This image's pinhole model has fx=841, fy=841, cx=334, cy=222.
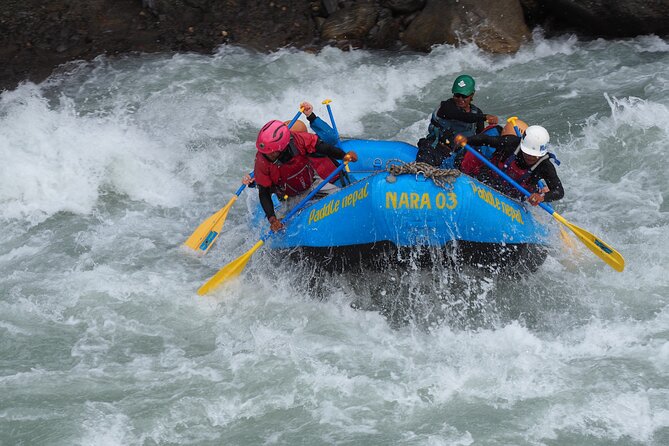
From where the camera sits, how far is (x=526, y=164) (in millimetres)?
6914

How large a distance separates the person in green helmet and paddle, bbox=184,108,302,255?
140cm

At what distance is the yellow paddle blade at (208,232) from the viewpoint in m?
8.09

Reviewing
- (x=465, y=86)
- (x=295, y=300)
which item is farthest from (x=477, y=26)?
(x=295, y=300)

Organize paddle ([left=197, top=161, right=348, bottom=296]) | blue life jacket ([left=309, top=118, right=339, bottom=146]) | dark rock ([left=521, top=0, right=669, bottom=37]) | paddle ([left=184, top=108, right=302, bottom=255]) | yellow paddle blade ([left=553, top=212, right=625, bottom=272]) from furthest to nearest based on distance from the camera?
dark rock ([left=521, top=0, right=669, bottom=37])
paddle ([left=184, top=108, right=302, bottom=255])
blue life jacket ([left=309, top=118, right=339, bottom=146])
paddle ([left=197, top=161, right=348, bottom=296])
yellow paddle blade ([left=553, top=212, right=625, bottom=272])

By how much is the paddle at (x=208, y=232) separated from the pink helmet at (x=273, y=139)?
1.29 meters

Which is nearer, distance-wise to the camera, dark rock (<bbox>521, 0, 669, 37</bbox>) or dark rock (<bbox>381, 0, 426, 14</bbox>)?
dark rock (<bbox>521, 0, 669, 37</bbox>)

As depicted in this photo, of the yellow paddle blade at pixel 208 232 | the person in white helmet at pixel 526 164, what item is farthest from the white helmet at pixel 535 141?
the yellow paddle blade at pixel 208 232

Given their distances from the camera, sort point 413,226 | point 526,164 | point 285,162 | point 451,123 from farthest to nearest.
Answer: point 451,123, point 285,162, point 526,164, point 413,226

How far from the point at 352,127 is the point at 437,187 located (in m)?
4.41

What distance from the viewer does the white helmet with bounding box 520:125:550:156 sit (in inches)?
262

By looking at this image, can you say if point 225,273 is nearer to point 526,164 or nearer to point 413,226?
point 413,226

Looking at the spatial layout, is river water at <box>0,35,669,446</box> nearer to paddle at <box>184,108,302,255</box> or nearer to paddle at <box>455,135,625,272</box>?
paddle at <box>184,108,302,255</box>

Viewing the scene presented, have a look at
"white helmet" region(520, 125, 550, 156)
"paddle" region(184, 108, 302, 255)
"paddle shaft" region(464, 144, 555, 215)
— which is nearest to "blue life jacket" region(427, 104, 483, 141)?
"paddle shaft" region(464, 144, 555, 215)

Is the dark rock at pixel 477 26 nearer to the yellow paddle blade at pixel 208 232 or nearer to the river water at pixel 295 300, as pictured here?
the river water at pixel 295 300
